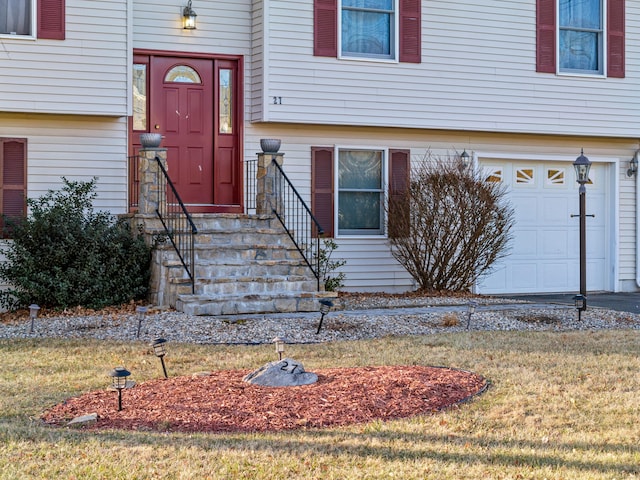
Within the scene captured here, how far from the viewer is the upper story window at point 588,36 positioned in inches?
618

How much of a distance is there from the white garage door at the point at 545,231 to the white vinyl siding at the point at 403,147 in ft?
0.89

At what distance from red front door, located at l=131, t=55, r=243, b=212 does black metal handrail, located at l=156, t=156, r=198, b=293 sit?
3.62 ft

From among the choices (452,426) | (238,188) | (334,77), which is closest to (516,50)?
(334,77)

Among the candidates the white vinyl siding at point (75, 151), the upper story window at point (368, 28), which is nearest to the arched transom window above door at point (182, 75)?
the white vinyl siding at point (75, 151)

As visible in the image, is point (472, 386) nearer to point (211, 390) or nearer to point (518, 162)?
point (211, 390)

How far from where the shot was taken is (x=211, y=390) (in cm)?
683

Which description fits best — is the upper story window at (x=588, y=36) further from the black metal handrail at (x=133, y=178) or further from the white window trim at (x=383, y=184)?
the black metal handrail at (x=133, y=178)

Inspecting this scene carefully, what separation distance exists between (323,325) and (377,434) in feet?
14.9

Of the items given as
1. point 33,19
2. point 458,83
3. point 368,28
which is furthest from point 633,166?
point 33,19

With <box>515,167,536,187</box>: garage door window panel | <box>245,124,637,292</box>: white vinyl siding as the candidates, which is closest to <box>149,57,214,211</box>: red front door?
<box>245,124,637,292</box>: white vinyl siding

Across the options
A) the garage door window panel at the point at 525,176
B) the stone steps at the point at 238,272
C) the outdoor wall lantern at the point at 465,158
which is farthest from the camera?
the garage door window panel at the point at 525,176

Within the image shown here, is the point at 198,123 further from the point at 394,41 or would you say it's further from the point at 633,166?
the point at 633,166

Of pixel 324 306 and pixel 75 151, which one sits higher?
pixel 75 151

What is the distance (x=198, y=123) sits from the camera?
14.1 meters
